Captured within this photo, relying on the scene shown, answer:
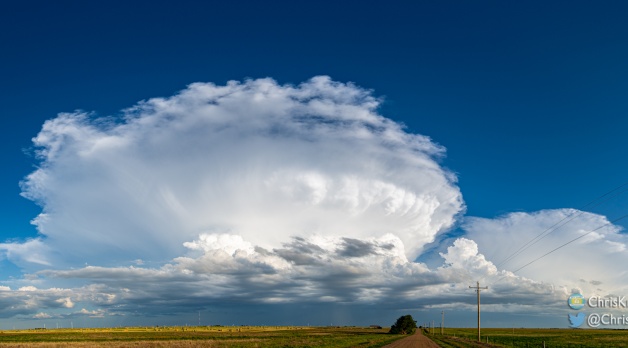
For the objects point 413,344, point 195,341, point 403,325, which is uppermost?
point 413,344

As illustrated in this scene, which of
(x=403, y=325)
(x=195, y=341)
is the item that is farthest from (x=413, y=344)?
(x=403, y=325)

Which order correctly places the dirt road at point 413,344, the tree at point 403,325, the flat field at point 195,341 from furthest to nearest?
the tree at point 403,325 < the flat field at point 195,341 < the dirt road at point 413,344

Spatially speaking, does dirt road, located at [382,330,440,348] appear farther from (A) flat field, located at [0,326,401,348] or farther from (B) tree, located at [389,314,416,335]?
(B) tree, located at [389,314,416,335]

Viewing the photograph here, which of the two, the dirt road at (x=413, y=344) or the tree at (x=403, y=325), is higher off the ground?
the dirt road at (x=413, y=344)

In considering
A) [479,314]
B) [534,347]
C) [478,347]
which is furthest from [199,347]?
[534,347]

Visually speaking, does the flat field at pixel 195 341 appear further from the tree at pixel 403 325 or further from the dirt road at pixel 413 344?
the tree at pixel 403 325

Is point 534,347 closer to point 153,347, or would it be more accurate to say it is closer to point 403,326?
point 153,347

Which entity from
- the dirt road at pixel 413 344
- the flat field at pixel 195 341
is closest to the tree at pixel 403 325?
the flat field at pixel 195 341

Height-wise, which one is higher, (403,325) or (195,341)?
(195,341)

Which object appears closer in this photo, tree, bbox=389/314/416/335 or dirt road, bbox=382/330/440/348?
dirt road, bbox=382/330/440/348

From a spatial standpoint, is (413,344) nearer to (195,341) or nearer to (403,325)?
(195,341)

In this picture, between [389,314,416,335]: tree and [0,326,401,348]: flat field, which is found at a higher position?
[0,326,401,348]: flat field

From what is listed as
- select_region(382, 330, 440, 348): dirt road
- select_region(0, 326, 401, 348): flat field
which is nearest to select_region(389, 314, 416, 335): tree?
select_region(0, 326, 401, 348): flat field

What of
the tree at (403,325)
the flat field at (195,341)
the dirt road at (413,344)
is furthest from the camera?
the tree at (403,325)
